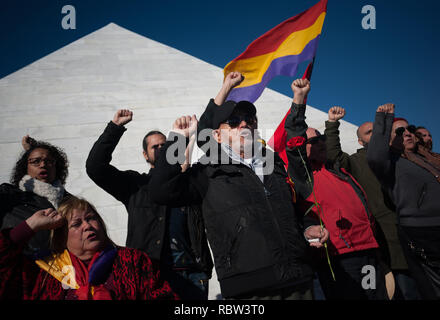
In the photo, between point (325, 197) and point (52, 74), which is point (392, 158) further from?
point (52, 74)

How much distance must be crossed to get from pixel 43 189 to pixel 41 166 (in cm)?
25

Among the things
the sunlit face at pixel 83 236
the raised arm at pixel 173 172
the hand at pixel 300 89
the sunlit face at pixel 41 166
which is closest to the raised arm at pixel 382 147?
the hand at pixel 300 89

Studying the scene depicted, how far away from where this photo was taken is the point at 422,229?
2.34 metres

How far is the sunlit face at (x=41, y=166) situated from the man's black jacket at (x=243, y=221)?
54.2 inches

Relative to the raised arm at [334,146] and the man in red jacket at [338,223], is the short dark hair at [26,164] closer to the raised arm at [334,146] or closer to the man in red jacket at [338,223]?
the man in red jacket at [338,223]

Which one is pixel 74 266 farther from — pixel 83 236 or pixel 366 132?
pixel 366 132

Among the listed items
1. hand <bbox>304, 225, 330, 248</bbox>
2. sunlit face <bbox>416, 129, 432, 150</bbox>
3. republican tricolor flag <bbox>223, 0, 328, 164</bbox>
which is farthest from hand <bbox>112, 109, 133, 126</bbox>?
sunlit face <bbox>416, 129, 432, 150</bbox>

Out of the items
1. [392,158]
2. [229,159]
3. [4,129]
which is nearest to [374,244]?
[392,158]

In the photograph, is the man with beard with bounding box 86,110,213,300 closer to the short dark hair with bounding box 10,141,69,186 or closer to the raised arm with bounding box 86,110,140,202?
the raised arm with bounding box 86,110,140,202

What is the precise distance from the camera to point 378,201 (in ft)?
9.62

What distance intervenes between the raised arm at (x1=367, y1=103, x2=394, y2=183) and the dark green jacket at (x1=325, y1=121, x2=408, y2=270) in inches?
19.1

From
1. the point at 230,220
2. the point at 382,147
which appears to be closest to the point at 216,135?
the point at 230,220

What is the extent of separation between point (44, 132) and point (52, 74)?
235cm

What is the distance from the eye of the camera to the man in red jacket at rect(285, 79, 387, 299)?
2.27 m
